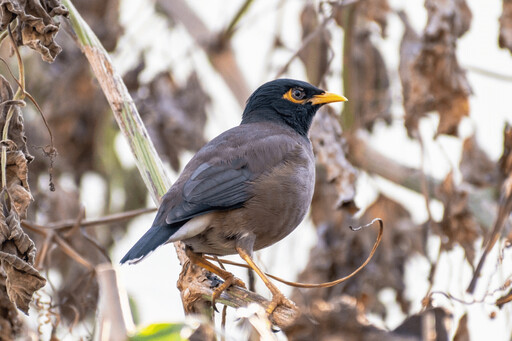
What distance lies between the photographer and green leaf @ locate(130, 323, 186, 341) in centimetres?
198

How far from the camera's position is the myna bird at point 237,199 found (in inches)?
150

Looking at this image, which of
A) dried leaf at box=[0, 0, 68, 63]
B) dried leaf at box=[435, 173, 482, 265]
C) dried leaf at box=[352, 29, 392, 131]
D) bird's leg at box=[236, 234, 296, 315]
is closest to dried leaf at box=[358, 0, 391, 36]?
dried leaf at box=[352, 29, 392, 131]

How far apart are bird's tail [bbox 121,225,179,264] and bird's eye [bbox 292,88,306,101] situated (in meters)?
1.64

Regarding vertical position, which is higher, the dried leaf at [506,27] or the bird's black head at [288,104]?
→ the dried leaf at [506,27]

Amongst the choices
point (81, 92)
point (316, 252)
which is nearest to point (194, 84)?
point (81, 92)

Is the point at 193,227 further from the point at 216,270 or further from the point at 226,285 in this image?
the point at 226,285

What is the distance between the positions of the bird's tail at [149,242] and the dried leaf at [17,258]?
2.68 ft

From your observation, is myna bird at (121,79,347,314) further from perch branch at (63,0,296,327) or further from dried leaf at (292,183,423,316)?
dried leaf at (292,183,423,316)

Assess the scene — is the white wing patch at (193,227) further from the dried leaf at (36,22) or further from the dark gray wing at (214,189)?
the dried leaf at (36,22)

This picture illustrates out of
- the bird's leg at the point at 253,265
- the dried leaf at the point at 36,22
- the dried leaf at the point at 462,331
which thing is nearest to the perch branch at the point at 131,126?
the bird's leg at the point at 253,265

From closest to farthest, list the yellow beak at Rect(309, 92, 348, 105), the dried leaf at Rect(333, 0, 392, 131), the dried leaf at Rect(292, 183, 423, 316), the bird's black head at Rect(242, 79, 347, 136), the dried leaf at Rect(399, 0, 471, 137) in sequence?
the dried leaf at Rect(399, 0, 471, 137), the yellow beak at Rect(309, 92, 348, 105), the bird's black head at Rect(242, 79, 347, 136), the dried leaf at Rect(292, 183, 423, 316), the dried leaf at Rect(333, 0, 392, 131)

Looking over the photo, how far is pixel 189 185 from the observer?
13.1 ft

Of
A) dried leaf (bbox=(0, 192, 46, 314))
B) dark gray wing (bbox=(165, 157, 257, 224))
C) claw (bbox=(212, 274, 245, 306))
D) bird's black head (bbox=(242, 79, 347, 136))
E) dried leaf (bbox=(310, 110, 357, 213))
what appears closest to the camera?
dried leaf (bbox=(0, 192, 46, 314))

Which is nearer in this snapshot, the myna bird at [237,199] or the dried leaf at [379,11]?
the myna bird at [237,199]
